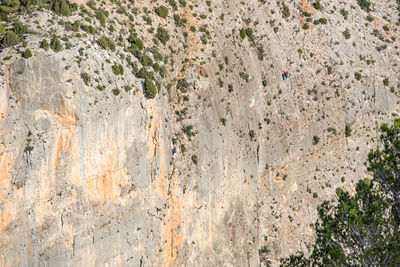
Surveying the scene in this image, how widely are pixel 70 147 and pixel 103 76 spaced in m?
5.81

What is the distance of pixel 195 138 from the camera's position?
42.2 metres

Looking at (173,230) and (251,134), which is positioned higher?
(251,134)

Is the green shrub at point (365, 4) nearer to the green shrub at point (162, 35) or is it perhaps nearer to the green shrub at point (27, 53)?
the green shrub at point (162, 35)

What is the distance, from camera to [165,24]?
43125mm

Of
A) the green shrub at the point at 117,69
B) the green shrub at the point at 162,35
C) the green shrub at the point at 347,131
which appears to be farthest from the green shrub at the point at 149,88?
the green shrub at the point at 347,131

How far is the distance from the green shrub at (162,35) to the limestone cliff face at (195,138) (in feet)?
2.31

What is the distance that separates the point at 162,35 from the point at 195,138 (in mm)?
9796

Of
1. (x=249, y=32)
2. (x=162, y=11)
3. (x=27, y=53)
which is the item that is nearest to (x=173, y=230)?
(x=27, y=53)

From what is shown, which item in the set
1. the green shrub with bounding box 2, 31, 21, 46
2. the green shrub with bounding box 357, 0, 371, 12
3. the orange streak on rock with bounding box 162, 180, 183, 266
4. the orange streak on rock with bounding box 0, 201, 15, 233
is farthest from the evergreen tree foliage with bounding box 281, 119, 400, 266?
the green shrub with bounding box 357, 0, 371, 12

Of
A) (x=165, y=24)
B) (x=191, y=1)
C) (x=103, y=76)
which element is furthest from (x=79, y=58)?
(x=191, y=1)

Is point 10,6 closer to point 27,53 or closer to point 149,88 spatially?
point 27,53

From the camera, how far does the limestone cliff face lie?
2936cm

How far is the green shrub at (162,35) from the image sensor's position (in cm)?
4175

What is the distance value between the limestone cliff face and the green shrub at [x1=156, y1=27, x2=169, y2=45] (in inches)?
27.7
